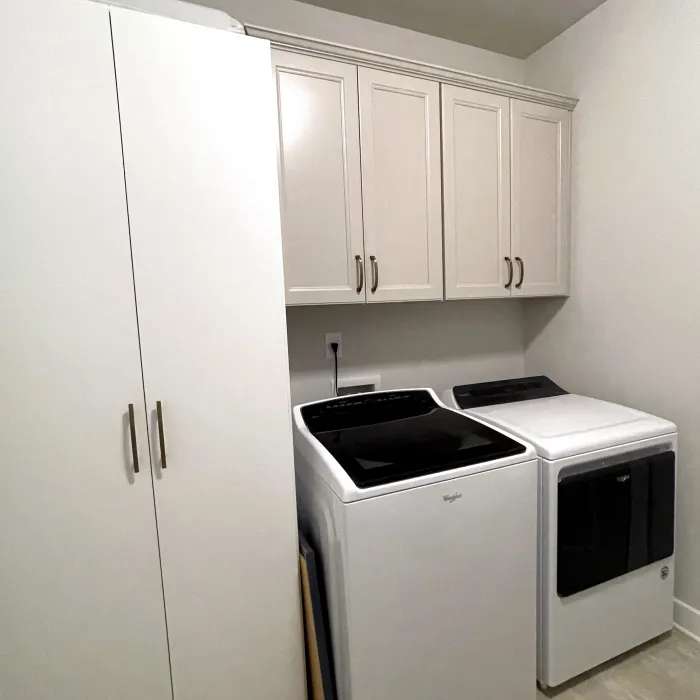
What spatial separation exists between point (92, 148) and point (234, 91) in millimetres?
388

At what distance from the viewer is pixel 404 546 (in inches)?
49.0

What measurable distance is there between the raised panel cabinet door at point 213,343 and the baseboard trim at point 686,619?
1.68 m

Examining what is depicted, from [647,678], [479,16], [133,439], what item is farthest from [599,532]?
[479,16]

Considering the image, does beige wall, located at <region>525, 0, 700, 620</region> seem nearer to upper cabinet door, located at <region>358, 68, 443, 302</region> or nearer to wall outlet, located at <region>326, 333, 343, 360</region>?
upper cabinet door, located at <region>358, 68, 443, 302</region>

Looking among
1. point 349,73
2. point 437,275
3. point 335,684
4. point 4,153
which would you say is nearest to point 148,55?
point 4,153

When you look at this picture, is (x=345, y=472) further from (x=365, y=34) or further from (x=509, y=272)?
(x=365, y=34)

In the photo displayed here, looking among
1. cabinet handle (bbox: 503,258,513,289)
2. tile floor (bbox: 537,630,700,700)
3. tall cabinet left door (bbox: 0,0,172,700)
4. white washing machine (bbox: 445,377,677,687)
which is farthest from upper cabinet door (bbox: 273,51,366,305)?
tile floor (bbox: 537,630,700,700)

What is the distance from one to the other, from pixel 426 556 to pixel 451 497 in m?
0.19

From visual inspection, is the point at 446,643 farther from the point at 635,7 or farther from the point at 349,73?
the point at 635,7

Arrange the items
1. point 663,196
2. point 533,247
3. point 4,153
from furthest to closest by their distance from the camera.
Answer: point 533,247 < point 663,196 < point 4,153

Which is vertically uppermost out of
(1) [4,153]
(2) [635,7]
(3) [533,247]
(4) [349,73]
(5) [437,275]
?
(2) [635,7]

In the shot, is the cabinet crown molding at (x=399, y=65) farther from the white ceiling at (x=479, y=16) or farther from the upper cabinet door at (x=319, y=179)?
the white ceiling at (x=479, y=16)

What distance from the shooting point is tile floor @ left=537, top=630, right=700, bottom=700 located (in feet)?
5.03

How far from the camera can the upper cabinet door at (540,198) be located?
1963 millimetres
